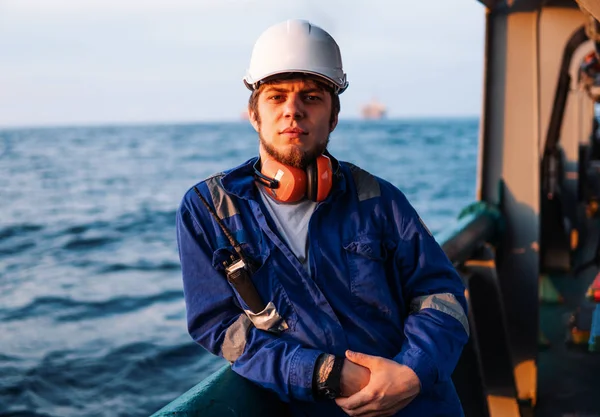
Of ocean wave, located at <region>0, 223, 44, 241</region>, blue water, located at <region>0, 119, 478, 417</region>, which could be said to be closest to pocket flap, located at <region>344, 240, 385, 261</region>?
blue water, located at <region>0, 119, 478, 417</region>

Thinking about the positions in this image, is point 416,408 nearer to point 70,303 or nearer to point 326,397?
point 326,397

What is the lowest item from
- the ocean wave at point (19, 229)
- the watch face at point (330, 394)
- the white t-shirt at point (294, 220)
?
the ocean wave at point (19, 229)

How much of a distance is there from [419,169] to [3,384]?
1379 inches

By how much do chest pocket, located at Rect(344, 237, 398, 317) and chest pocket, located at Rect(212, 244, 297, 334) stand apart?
0.66 ft

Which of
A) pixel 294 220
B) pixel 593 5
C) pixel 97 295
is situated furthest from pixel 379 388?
pixel 97 295

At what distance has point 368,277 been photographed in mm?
2209

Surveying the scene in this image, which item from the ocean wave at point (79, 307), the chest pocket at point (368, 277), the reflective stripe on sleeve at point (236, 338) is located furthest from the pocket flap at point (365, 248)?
the ocean wave at point (79, 307)

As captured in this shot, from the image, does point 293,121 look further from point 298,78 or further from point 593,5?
point 593,5

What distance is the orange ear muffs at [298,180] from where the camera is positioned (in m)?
2.22

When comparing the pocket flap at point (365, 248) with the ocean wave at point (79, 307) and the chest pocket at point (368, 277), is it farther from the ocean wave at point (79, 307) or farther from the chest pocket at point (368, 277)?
the ocean wave at point (79, 307)

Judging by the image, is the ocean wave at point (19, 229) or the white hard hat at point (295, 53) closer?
the white hard hat at point (295, 53)

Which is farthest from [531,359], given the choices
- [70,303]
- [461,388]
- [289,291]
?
[70,303]

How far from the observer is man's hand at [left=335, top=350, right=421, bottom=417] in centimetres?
205

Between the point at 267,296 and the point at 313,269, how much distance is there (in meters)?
0.15
